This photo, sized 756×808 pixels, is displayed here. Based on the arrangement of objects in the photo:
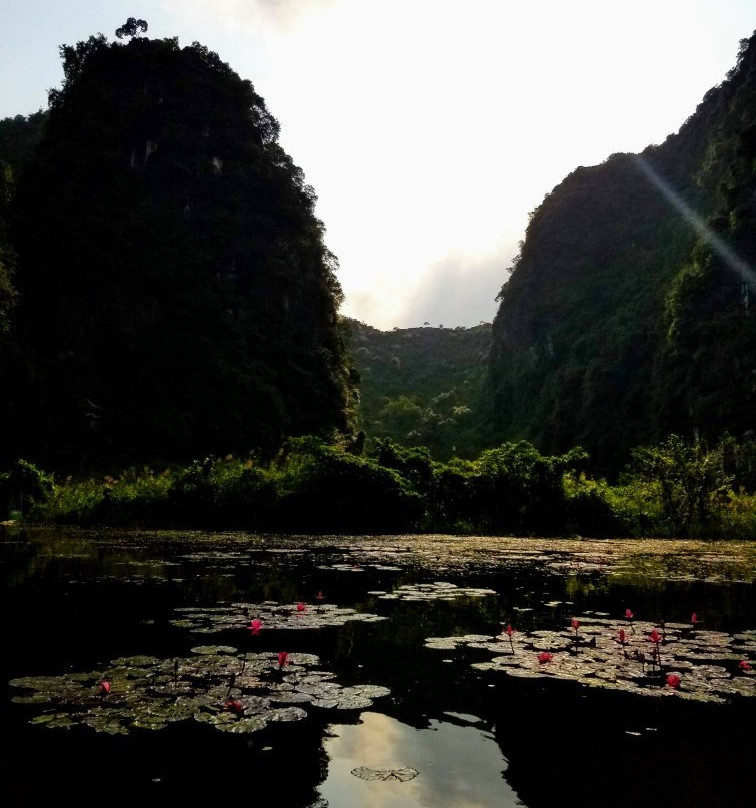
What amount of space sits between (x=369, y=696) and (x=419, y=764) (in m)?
0.89

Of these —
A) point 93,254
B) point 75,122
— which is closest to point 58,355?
point 93,254

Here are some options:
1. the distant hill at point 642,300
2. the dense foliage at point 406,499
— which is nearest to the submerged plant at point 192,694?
the dense foliage at point 406,499

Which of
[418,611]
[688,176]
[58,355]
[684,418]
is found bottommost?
[418,611]

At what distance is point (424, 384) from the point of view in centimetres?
13725

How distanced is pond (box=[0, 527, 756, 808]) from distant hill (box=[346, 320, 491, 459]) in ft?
255

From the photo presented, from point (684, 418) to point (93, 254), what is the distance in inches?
2339

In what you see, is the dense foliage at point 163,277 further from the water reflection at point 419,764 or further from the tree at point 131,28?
the water reflection at point 419,764

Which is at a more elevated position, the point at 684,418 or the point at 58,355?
the point at 58,355

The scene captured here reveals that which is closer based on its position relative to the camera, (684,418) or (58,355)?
(58,355)

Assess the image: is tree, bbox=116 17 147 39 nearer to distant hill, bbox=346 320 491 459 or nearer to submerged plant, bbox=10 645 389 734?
distant hill, bbox=346 320 491 459

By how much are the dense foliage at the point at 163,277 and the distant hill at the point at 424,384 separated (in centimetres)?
1929

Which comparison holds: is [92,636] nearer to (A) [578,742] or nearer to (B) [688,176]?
(A) [578,742]

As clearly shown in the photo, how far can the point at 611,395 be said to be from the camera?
79.7m

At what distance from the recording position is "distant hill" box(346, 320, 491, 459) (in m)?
108
